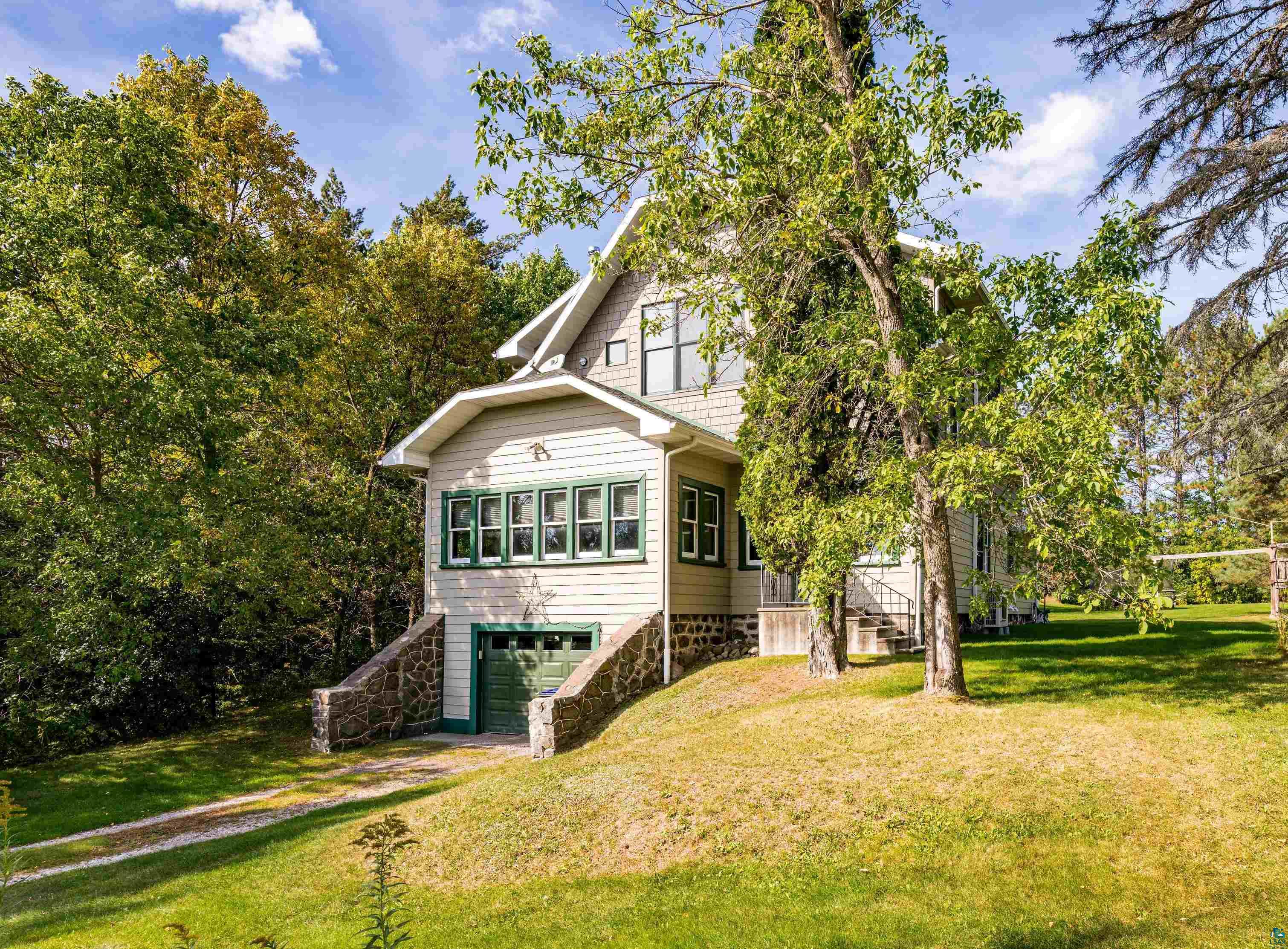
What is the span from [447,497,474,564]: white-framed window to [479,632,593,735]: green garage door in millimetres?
1727

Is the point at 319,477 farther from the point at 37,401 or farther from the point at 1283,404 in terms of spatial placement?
the point at 1283,404

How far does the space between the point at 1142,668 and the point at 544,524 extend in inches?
398

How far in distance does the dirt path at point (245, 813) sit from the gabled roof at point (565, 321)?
8.01 meters

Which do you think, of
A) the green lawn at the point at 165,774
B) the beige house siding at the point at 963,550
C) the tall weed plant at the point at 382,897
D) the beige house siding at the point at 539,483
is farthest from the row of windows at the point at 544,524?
the tall weed plant at the point at 382,897

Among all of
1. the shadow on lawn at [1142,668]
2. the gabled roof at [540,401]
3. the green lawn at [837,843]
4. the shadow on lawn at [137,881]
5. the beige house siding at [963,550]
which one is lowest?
the shadow on lawn at [137,881]

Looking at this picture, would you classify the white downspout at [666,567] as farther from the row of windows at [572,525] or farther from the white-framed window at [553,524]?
the white-framed window at [553,524]

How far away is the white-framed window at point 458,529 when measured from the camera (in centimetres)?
1797

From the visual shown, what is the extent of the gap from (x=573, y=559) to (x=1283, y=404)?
38.8 feet

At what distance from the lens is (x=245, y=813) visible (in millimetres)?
12094

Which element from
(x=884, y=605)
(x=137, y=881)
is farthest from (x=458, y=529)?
(x=137, y=881)

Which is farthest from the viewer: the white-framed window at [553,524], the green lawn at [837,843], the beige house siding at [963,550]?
the beige house siding at [963,550]

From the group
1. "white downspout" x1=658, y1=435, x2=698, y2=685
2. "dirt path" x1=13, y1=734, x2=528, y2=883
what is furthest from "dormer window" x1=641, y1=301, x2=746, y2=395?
"dirt path" x1=13, y1=734, x2=528, y2=883

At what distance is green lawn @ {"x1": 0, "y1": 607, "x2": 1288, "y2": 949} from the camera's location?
6141 millimetres

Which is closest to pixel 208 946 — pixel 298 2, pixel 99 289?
pixel 99 289
